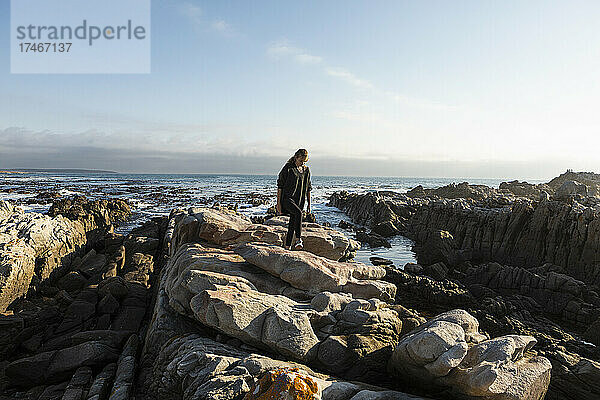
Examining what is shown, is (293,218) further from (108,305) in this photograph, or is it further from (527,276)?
(527,276)

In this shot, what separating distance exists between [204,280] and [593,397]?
7462 millimetres

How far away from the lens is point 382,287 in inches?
333

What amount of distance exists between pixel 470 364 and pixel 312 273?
359 centimetres

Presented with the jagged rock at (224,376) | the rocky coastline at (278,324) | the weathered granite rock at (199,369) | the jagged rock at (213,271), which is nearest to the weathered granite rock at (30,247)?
the rocky coastline at (278,324)

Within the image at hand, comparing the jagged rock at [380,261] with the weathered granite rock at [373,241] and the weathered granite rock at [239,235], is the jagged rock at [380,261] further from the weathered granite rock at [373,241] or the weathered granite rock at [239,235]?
the weathered granite rock at [239,235]

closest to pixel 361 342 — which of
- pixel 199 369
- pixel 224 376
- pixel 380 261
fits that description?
pixel 224 376

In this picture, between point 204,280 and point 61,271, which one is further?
point 61,271

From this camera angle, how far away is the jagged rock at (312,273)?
7.72 metres

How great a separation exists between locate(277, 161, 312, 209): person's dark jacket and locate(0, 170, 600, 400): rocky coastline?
157cm

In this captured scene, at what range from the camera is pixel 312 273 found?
25.6 feet

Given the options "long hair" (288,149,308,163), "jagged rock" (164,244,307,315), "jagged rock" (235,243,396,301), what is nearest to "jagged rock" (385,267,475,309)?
"jagged rock" (235,243,396,301)

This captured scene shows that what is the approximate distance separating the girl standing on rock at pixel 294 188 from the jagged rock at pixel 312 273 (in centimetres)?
107

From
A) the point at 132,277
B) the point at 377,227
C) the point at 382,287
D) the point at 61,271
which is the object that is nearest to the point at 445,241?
the point at 377,227

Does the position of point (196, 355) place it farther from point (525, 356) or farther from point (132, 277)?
point (132, 277)
